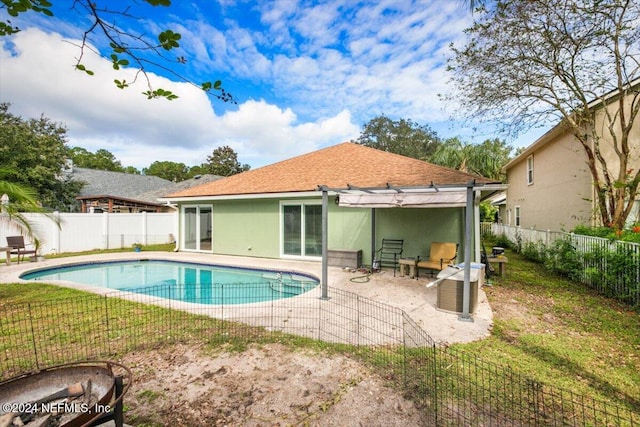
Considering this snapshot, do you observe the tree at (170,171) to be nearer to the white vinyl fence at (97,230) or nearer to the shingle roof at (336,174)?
the white vinyl fence at (97,230)

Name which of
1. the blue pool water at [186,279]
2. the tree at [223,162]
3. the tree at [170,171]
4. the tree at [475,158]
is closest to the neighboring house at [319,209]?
the blue pool water at [186,279]

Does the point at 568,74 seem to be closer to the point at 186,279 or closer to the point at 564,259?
the point at 564,259


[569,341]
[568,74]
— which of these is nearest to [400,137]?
[568,74]

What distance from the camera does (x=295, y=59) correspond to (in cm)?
1245

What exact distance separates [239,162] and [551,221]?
160 feet

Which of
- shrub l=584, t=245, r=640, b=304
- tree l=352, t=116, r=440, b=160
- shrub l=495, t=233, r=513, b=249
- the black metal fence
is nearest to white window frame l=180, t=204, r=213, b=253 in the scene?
the black metal fence

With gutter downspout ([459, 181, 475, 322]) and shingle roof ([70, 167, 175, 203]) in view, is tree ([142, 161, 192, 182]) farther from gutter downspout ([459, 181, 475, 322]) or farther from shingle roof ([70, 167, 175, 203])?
gutter downspout ([459, 181, 475, 322])

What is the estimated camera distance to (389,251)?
11133 millimetres

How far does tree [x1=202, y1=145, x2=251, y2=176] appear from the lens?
2077 inches

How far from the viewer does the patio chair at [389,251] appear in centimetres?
1098

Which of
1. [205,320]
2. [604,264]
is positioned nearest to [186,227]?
[205,320]

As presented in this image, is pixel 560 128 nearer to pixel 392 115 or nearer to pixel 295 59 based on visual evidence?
pixel 295 59

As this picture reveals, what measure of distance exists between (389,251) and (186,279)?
25.6 feet

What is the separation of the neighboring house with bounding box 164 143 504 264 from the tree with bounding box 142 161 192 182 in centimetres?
5126
